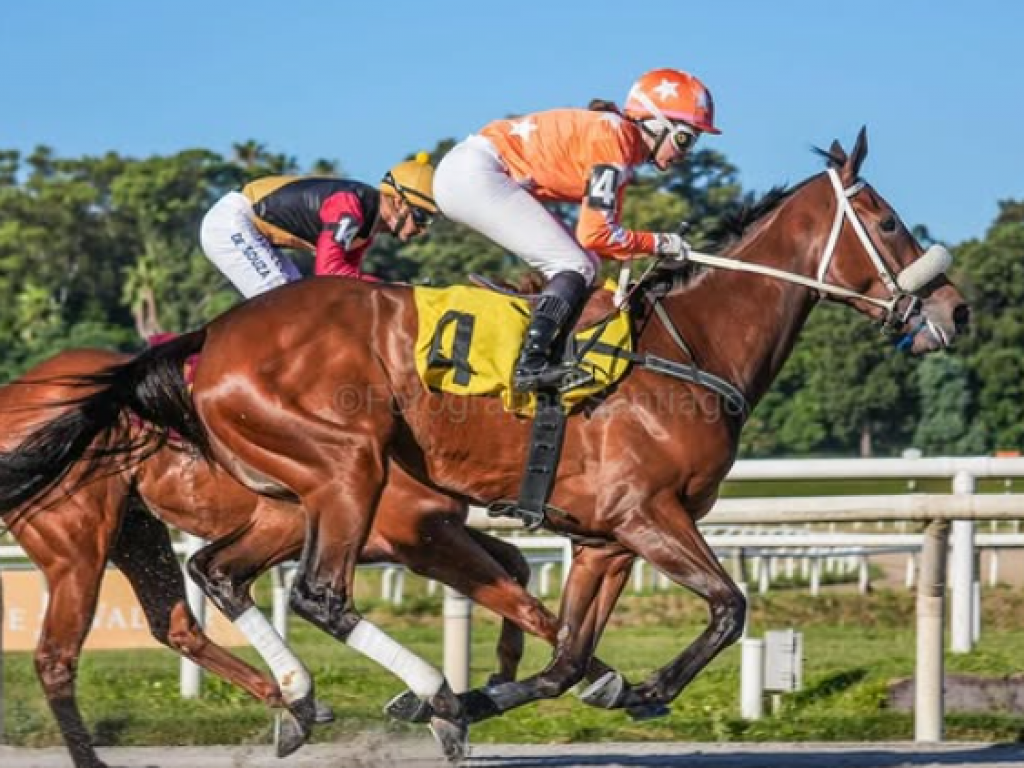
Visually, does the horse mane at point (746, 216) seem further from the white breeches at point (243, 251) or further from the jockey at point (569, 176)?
the white breeches at point (243, 251)

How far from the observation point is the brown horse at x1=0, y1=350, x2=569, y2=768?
702cm

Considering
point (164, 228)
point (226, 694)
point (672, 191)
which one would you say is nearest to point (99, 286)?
point (164, 228)

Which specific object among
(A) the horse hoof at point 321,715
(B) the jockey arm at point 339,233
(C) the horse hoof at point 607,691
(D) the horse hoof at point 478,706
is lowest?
(A) the horse hoof at point 321,715

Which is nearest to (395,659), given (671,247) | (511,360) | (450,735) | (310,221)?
(450,735)

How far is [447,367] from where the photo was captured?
634cm

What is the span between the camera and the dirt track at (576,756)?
671 centimetres

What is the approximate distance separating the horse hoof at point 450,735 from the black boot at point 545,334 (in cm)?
116

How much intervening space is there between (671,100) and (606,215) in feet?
1.59

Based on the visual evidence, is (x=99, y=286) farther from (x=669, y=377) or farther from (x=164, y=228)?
(x=669, y=377)

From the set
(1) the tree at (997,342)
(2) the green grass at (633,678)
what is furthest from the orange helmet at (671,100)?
(1) the tree at (997,342)

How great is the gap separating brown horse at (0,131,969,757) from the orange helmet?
21.6 inches

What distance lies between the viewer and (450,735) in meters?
6.48

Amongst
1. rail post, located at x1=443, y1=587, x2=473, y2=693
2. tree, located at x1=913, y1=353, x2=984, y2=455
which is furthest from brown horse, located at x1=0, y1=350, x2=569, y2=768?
tree, located at x1=913, y1=353, x2=984, y2=455

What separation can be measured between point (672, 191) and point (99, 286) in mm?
23316
